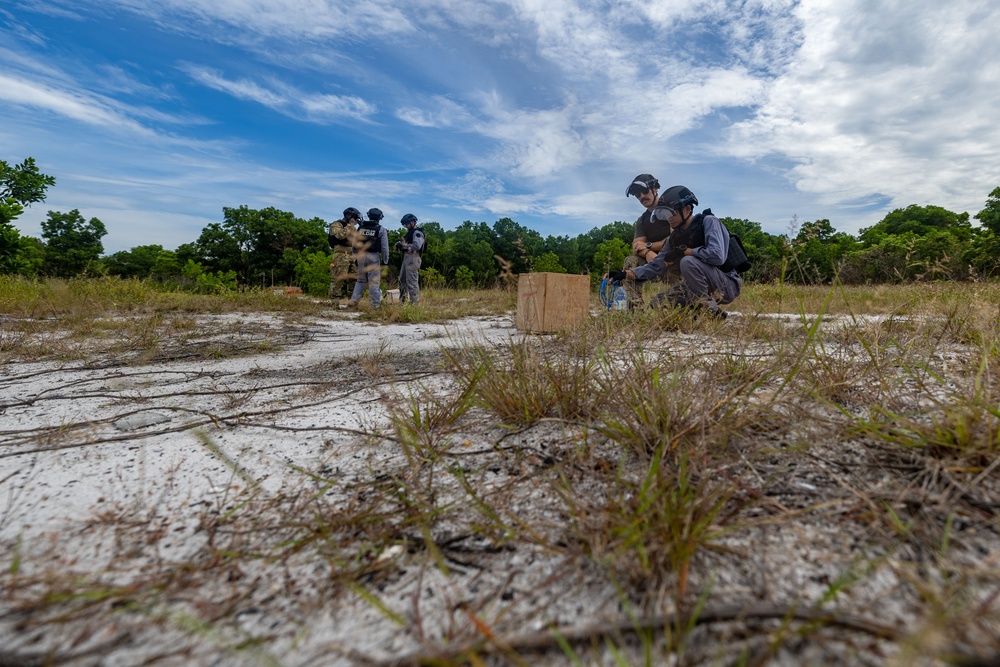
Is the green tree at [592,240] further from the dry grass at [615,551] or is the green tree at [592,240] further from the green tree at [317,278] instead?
the dry grass at [615,551]

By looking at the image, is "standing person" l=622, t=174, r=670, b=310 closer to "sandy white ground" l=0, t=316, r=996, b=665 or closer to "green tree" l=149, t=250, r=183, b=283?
"sandy white ground" l=0, t=316, r=996, b=665

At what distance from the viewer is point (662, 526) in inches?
32.4

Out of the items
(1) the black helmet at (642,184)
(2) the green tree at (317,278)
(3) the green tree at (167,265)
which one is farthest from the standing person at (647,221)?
(3) the green tree at (167,265)

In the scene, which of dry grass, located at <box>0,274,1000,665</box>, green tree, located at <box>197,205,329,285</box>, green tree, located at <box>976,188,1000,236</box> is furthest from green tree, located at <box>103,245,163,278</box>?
green tree, located at <box>976,188,1000,236</box>

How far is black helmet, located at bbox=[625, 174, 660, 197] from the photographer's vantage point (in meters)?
5.22

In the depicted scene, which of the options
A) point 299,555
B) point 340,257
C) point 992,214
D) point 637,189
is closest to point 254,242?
point 340,257

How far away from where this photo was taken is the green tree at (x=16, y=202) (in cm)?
1167

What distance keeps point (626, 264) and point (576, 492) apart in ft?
18.0

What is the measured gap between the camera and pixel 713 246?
153 inches

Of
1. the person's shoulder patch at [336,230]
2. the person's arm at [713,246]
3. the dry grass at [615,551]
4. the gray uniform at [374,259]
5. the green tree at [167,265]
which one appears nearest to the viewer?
the dry grass at [615,551]

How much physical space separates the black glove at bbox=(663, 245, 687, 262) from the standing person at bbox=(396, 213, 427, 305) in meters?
4.35

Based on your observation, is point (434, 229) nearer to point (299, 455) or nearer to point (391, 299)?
point (391, 299)

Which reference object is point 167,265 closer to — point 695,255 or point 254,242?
point 254,242

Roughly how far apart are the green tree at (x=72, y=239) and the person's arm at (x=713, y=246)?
46407 millimetres
